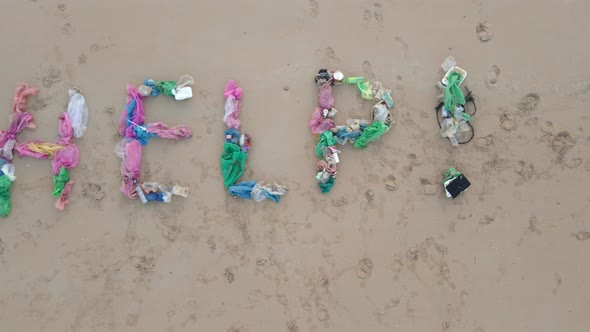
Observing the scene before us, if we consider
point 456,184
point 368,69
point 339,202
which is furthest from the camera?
point 368,69

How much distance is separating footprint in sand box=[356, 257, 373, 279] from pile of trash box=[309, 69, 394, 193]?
0.94m

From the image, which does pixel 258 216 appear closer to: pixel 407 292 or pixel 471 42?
pixel 407 292

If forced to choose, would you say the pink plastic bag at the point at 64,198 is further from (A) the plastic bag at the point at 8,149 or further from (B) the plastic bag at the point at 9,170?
(A) the plastic bag at the point at 8,149

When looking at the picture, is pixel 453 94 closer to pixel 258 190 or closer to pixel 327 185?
pixel 327 185

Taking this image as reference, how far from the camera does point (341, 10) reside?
242 inches

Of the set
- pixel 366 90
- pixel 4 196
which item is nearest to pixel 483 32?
pixel 366 90

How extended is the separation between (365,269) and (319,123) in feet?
5.94

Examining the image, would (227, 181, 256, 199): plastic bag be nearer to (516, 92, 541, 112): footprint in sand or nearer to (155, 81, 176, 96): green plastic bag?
(155, 81, 176, 96): green plastic bag

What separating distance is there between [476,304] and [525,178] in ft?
5.28

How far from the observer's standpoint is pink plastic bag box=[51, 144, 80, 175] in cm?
592

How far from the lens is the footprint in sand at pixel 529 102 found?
19.8ft

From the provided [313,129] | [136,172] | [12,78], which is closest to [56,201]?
[136,172]

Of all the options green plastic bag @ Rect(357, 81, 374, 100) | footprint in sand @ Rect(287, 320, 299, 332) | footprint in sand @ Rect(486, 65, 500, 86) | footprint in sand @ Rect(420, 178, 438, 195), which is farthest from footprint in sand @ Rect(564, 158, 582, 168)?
footprint in sand @ Rect(287, 320, 299, 332)

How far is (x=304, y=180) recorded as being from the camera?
5.95 m
